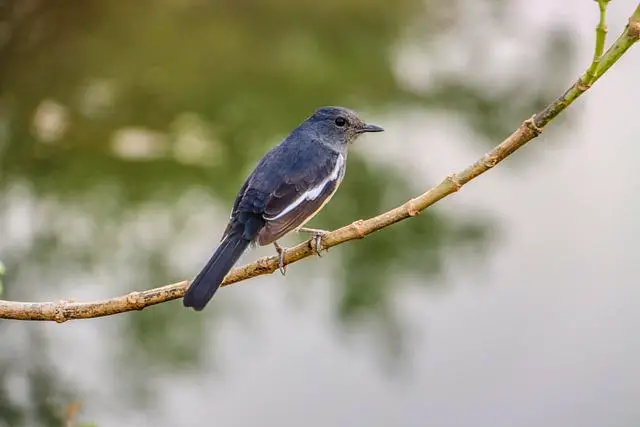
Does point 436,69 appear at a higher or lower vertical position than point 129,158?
higher

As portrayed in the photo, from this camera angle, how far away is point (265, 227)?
2.11 m

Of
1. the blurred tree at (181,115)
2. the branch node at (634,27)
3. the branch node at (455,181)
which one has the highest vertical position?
the blurred tree at (181,115)

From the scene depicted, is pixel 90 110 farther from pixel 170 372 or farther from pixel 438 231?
pixel 438 231

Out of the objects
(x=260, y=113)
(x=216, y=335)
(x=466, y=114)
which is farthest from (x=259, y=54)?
(x=216, y=335)

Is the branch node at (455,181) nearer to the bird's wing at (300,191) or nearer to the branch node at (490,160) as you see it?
the branch node at (490,160)

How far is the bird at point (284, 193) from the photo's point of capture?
2.02 metres

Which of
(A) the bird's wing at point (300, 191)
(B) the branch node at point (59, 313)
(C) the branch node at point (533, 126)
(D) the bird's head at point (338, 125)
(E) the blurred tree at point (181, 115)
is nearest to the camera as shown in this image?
(C) the branch node at point (533, 126)

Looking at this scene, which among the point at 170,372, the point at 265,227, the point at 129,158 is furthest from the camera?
the point at 129,158

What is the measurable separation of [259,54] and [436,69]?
121 centimetres

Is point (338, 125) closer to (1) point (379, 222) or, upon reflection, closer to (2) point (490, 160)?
(1) point (379, 222)

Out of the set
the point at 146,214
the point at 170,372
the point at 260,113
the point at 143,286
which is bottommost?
the point at 170,372

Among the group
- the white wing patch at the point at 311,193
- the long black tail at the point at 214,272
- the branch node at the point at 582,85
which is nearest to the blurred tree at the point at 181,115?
the white wing patch at the point at 311,193

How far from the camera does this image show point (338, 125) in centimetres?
259

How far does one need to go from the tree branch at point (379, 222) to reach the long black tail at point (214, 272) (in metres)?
0.02
